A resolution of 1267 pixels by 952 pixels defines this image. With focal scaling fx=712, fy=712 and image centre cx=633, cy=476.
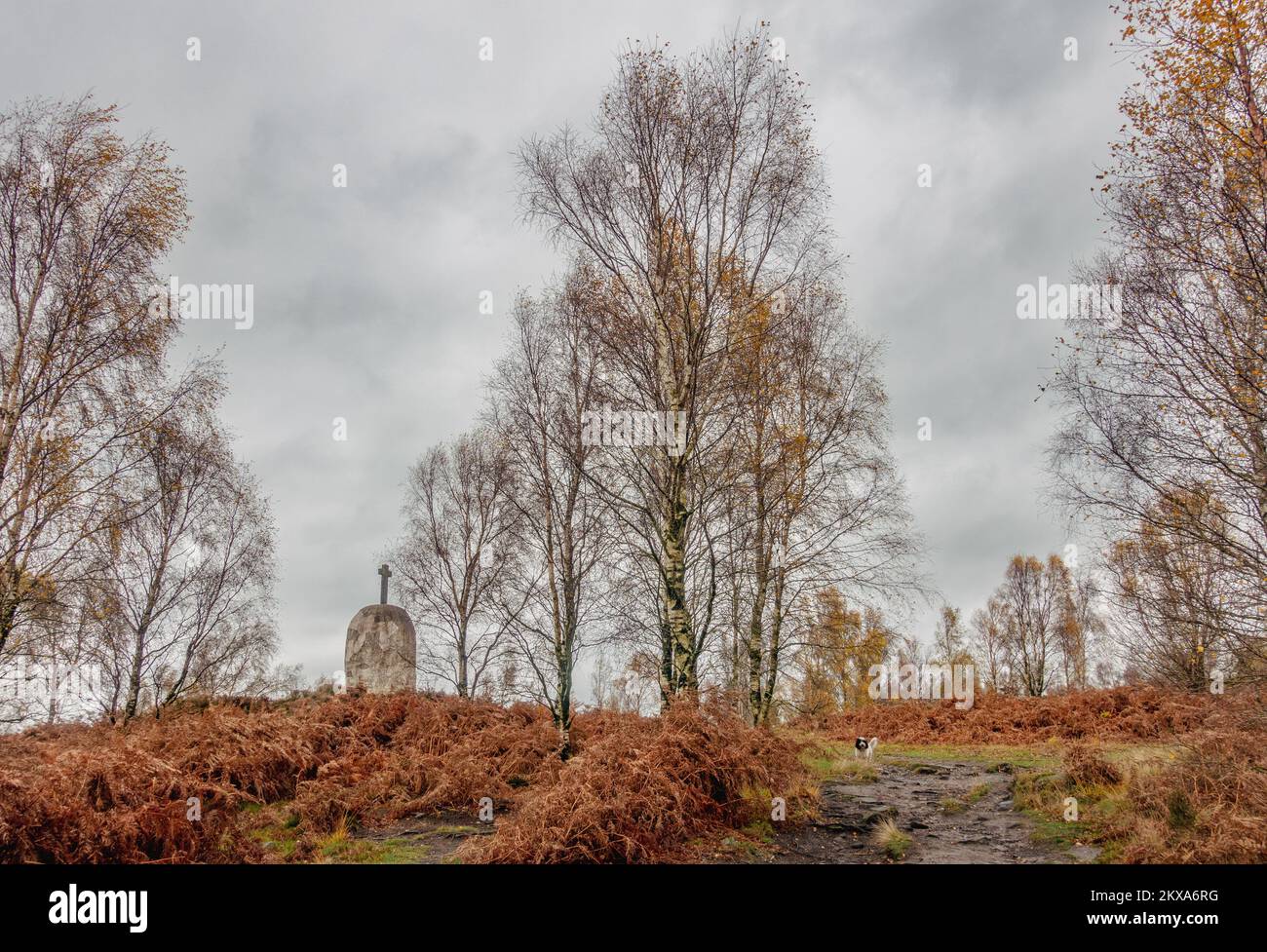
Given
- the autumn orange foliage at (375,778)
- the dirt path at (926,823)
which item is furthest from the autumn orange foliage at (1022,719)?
the autumn orange foliage at (375,778)

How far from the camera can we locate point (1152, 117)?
10508mm

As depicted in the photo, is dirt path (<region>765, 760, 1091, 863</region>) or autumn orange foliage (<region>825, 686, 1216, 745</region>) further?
autumn orange foliage (<region>825, 686, 1216, 745</region>)

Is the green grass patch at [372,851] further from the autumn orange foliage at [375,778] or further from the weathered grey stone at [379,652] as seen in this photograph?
the weathered grey stone at [379,652]

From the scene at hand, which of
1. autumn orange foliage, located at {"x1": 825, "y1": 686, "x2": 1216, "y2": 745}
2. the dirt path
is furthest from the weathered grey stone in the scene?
autumn orange foliage, located at {"x1": 825, "y1": 686, "x2": 1216, "y2": 745}

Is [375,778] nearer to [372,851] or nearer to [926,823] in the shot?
[372,851]

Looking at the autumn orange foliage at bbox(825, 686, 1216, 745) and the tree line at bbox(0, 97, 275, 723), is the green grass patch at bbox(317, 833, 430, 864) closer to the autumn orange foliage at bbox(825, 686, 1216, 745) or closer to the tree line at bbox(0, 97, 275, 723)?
the tree line at bbox(0, 97, 275, 723)

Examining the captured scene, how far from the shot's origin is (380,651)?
1791cm

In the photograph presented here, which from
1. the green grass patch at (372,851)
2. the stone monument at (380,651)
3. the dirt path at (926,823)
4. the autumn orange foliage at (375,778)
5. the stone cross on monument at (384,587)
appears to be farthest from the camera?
the stone cross on monument at (384,587)

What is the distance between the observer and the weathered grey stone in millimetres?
17625

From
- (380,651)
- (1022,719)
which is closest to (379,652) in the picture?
(380,651)

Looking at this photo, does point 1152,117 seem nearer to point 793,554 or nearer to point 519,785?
point 793,554

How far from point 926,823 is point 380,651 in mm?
13409

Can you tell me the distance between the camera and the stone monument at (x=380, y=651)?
17.6m

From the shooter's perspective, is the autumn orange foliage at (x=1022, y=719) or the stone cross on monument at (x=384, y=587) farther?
the stone cross on monument at (x=384, y=587)
